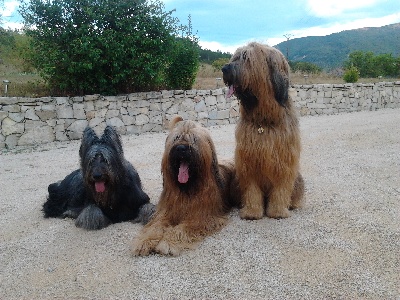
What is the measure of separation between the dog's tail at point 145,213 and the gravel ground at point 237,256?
0.31 feet

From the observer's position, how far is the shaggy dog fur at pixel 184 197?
4059mm

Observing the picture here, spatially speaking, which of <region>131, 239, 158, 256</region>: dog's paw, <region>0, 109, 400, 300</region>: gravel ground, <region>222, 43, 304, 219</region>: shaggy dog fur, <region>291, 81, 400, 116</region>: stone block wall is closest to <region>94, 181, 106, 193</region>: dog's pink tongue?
<region>0, 109, 400, 300</region>: gravel ground

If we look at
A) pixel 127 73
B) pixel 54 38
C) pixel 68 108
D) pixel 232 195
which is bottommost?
pixel 232 195

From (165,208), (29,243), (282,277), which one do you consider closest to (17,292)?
(29,243)

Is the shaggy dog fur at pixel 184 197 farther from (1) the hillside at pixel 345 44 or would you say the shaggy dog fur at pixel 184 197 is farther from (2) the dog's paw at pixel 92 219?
(1) the hillside at pixel 345 44

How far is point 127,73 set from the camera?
11812 millimetres

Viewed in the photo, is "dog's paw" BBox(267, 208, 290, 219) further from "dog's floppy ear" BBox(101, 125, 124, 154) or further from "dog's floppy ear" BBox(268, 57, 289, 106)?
"dog's floppy ear" BBox(101, 125, 124, 154)

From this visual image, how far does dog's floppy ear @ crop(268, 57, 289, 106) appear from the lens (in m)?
4.29

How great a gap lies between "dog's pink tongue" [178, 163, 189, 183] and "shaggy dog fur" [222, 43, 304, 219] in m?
0.81

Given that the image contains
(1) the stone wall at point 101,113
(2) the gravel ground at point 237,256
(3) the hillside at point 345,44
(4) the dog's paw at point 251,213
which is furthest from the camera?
(3) the hillside at point 345,44

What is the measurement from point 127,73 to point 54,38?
219cm

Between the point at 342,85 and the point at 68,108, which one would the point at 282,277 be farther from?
the point at 342,85

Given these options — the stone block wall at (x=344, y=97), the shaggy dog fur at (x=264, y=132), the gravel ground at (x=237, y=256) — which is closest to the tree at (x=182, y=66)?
the stone block wall at (x=344, y=97)

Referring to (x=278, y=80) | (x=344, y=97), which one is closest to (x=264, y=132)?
(x=278, y=80)
